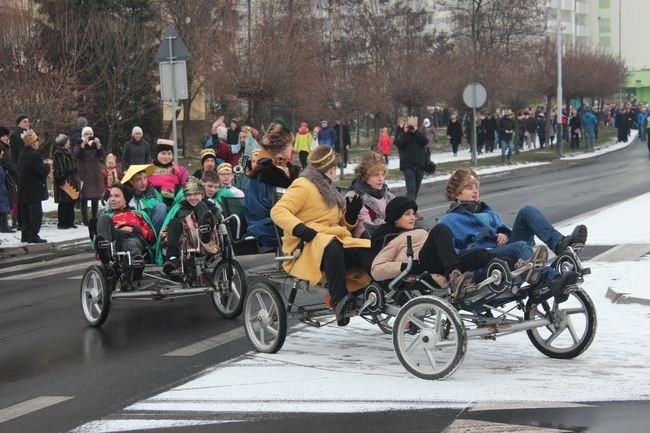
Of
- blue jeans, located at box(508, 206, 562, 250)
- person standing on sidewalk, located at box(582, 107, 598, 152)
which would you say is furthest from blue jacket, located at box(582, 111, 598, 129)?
blue jeans, located at box(508, 206, 562, 250)

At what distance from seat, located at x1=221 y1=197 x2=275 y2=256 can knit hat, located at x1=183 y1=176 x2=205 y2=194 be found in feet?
1.31

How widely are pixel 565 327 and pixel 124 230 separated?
4.80 meters

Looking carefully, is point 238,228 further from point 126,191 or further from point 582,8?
point 582,8

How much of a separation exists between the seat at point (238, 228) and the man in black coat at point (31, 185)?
849 centimetres

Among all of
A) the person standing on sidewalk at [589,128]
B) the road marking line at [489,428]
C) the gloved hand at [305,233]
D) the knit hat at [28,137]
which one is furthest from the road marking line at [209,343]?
the person standing on sidewalk at [589,128]

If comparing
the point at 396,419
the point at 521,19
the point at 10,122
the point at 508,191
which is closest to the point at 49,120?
the point at 10,122

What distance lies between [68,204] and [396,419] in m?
16.6

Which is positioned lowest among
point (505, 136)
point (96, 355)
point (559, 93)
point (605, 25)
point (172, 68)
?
point (96, 355)

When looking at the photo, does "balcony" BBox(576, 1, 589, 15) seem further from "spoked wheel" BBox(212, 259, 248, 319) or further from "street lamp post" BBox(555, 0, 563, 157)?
"spoked wheel" BBox(212, 259, 248, 319)

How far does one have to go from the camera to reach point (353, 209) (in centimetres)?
998

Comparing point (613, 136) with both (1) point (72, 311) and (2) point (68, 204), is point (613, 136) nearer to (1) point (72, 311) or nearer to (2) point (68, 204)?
(2) point (68, 204)

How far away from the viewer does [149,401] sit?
8133 mm

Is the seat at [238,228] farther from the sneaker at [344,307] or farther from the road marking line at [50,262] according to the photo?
the road marking line at [50,262]

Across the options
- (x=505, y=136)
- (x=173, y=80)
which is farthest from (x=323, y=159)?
A: (x=505, y=136)
